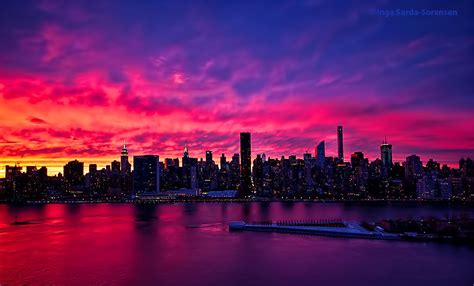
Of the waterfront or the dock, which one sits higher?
the dock

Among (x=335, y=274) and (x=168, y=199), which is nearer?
(x=335, y=274)

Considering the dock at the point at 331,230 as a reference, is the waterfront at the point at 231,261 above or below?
below

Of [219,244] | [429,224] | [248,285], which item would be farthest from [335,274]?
[429,224]

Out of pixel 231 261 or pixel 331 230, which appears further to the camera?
pixel 331 230

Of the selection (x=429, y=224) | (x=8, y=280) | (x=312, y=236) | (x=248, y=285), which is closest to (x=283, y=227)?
(x=312, y=236)

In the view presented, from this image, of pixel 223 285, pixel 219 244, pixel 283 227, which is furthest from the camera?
pixel 283 227

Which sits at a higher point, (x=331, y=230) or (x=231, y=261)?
(x=331, y=230)

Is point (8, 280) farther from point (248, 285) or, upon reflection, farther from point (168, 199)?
point (168, 199)

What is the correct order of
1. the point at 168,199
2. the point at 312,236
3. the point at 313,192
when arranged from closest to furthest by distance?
the point at 312,236 → the point at 168,199 → the point at 313,192

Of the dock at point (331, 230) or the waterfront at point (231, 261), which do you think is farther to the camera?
the dock at point (331, 230)

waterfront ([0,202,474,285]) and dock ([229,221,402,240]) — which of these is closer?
waterfront ([0,202,474,285])

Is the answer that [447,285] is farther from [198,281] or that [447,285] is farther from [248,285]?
[198,281]
